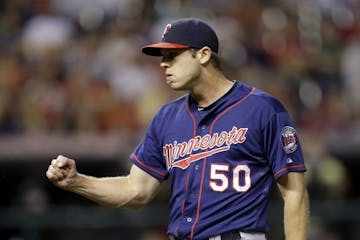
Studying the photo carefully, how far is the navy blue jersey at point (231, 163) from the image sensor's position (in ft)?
15.6

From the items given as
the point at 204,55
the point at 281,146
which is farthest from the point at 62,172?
the point at 281,146

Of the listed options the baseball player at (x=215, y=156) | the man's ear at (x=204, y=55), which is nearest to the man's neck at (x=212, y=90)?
the baseball player at (x=215, y=156)

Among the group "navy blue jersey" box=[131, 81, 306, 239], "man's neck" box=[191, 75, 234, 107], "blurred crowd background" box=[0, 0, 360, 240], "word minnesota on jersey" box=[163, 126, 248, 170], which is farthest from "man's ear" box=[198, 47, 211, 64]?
"blurred crowd background" box=[0, 0, 360, 240]

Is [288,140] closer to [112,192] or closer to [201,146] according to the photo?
[201,146]

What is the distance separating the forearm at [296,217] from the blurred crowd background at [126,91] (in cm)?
488

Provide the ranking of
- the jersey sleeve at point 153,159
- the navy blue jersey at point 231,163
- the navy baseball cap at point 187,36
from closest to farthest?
1. the navy blue jersey at point 231,163
2. the navy baseball cap at point 187,36
3. the jersey sleeve at point 153,159

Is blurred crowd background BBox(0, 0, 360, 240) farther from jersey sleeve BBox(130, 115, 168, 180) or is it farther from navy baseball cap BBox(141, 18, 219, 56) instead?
navy baseball cap BBox(141, 18, 219, 56)

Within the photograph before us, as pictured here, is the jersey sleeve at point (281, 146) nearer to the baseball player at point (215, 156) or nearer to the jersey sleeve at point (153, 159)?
the baseball player at point (215, 156)

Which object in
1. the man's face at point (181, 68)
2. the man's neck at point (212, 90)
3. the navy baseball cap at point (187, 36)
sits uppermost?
the navy baseball cap at point (187, 36)

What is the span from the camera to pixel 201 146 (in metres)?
4.93

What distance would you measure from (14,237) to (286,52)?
440 cm

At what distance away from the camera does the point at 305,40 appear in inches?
474

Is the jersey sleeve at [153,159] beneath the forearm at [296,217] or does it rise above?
above

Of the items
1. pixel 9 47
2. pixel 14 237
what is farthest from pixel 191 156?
pixel 9 47
